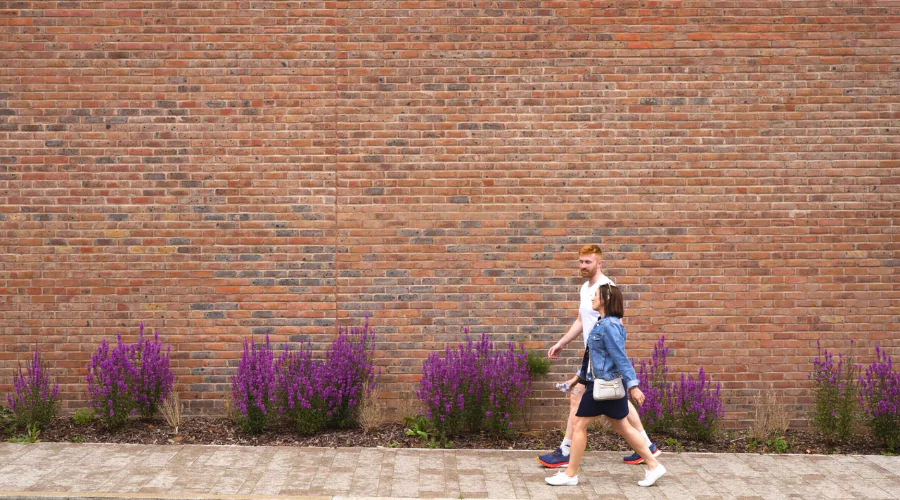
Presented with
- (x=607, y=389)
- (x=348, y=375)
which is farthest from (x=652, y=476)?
(x=348, y=375)

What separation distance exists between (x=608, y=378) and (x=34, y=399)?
17.4 feet

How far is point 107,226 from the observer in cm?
774

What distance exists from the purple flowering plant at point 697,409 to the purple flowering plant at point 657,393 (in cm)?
Answer: 9

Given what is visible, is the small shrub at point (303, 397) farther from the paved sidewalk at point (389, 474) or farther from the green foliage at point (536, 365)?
the green foliage at point (536, 365)

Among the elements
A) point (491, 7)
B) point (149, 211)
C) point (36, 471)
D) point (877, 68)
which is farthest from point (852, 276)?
point (36, 471)

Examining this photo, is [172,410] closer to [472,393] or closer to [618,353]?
[472,393]

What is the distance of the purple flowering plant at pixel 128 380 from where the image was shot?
7207 mm

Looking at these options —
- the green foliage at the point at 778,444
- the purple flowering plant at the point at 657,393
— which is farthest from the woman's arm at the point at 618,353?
the green foliage at the point at 778,444

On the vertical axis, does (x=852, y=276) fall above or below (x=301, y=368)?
above

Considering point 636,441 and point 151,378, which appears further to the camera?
point 151,378

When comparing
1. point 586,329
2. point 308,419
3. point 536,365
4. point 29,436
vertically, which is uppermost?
point 586,329

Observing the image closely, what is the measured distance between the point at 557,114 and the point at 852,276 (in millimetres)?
3380

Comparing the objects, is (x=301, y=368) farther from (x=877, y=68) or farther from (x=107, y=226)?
(x=877, y=68)

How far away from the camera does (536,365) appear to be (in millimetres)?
7551
